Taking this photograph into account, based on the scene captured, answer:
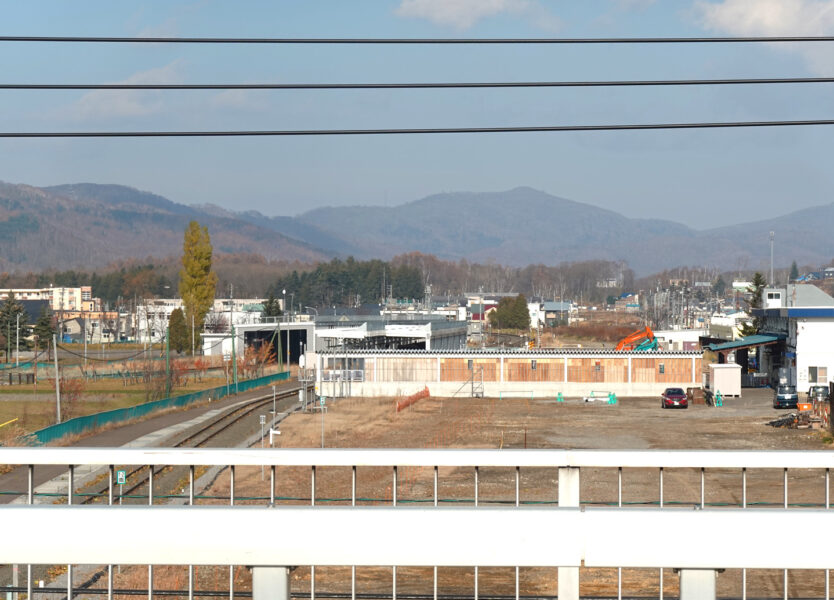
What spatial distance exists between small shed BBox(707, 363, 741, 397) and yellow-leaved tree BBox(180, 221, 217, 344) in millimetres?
42649

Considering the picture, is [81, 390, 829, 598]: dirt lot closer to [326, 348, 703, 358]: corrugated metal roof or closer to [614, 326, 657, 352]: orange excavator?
[326, 348, 703, 358]: corrugated metal roof

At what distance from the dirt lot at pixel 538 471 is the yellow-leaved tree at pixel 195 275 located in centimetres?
3292

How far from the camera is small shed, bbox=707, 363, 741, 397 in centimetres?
4766

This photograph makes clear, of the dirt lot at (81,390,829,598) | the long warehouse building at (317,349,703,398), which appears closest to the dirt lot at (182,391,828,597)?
the dirt lot at (81,390,829,598)

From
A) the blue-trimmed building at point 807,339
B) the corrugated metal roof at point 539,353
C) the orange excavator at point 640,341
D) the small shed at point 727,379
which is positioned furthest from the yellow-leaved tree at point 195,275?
the blue-trimmed building at point 807,339

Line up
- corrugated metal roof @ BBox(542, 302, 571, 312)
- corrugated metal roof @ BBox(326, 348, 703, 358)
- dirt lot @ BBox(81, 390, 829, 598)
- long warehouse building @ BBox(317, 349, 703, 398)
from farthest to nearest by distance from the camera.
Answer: corrugated metal roof @ BBox(542, 302, 571, 312) → corrugated metal roof @ BBox(326, 348, 703, 358) → long warehouse building @ BBox(317, 349, 703, 398) → dirt lot @ BBox(81, 390, 829, 598)

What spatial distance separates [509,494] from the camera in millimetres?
20875

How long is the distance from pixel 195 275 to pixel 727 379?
4482cm

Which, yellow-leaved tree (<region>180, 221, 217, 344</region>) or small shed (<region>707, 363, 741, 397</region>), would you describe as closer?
small shed (<region>707, 363, 741, 397</region>)

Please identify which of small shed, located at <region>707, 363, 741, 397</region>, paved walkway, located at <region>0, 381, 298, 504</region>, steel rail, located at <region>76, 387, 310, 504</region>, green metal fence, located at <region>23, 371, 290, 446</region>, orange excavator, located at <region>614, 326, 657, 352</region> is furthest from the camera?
orange excavator, located at <region>614, 326, 657, 352</region>

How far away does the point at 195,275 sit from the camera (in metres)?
75.9

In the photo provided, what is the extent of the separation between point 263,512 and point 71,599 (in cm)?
118

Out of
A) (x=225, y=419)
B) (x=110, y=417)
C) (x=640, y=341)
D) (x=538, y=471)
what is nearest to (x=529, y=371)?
(x=640, y=341)

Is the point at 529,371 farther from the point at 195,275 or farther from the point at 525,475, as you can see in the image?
the point at 195,275
